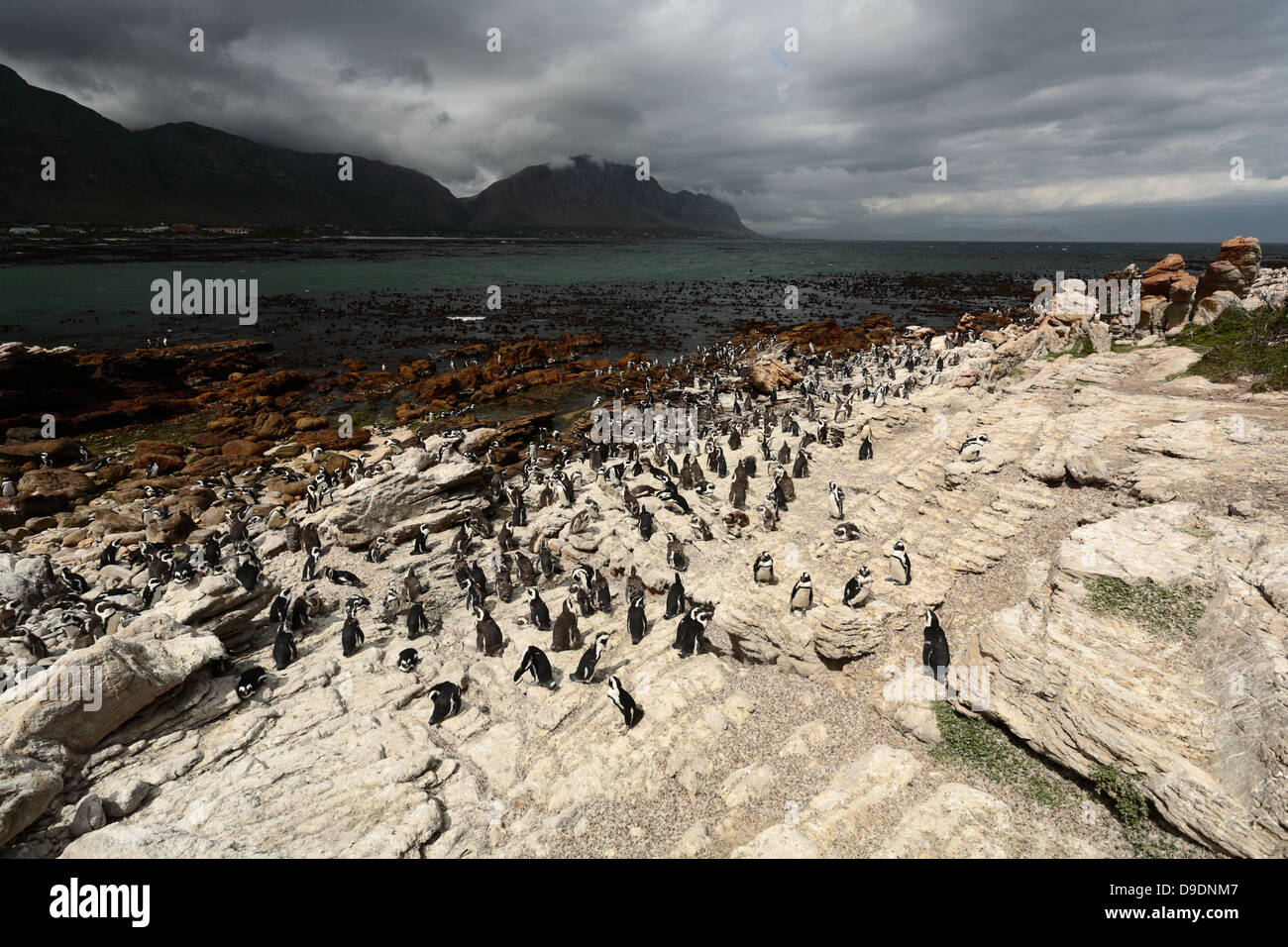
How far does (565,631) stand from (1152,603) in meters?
8.90

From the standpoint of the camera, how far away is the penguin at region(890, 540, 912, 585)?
31.4 feet

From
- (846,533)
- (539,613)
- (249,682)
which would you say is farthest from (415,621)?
(846,533)

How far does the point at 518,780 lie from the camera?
7.50 m

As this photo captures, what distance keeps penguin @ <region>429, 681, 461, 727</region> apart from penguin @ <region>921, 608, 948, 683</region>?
7.21 m

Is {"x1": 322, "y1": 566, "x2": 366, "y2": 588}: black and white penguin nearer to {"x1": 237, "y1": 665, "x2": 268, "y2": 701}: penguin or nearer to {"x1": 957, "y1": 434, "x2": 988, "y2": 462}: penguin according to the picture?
{"x1": 237, "y1": 665, "x2": 268, "y2": 701}: penguin

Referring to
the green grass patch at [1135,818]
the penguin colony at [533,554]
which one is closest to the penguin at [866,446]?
the penguin colony at [533,554]

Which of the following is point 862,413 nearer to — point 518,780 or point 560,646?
point 560,646

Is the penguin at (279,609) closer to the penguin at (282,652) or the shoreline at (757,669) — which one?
the shoreline at (757,669)

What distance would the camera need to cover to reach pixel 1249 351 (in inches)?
650

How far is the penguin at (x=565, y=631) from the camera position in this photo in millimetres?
10672

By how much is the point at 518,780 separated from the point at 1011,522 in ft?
31.8

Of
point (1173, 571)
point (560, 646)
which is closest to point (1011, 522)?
point (1173, 571)

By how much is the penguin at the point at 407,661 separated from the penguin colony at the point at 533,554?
0.08 feet

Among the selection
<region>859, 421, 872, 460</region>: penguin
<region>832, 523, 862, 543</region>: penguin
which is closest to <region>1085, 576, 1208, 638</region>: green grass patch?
<region>832, 523, 862, 543</region>: penguin
